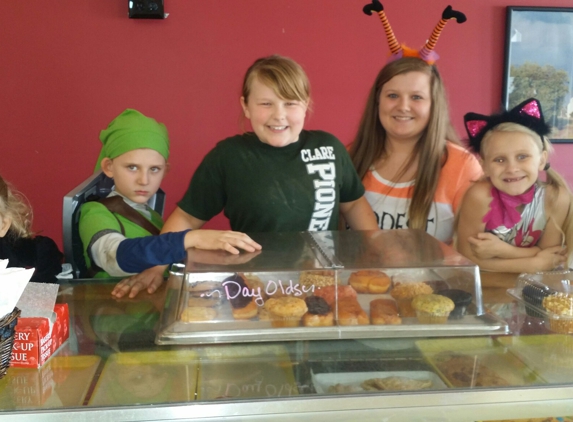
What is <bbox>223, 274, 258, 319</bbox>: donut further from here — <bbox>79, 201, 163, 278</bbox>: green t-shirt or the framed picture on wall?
the framed picture on wall

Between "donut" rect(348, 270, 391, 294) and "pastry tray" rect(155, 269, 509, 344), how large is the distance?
0.04ft

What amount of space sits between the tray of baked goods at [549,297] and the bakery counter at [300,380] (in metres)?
0.08

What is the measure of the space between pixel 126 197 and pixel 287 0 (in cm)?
161

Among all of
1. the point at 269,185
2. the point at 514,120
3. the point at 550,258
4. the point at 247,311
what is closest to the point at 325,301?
the point at 247,311

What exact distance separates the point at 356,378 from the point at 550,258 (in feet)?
3.30

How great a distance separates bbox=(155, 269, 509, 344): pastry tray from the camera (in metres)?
1.10

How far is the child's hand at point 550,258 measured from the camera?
1.71 m

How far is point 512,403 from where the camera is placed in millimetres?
953

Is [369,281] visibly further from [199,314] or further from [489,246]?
[489,246]

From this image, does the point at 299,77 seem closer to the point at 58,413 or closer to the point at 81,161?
the point at 58,413

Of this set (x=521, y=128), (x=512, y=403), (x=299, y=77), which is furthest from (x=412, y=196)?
(x=512, y=403)

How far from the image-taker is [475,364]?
1.03 meters

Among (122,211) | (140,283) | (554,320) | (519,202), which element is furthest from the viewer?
(122,211)

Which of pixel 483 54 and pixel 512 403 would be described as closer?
pixel 512 403
